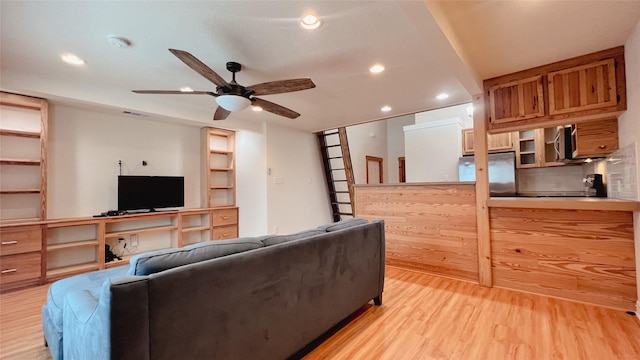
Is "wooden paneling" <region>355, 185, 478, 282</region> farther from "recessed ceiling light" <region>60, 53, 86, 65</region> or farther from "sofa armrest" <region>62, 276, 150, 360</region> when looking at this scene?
"recessed ceiling light" <region>60, 53, 86, 65</region>

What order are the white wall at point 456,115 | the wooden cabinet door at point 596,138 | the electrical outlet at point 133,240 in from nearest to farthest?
the wooden cabinet door at point 596,138, the electrical outlet at point 133,240, the white wall at point 456,115

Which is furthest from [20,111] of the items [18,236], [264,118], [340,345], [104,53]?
[340,345]

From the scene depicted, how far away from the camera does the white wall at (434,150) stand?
233 inches

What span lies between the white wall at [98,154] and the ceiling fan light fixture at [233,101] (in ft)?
8.83

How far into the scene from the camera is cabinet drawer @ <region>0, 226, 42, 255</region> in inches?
116

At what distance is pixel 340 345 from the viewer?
1898mm

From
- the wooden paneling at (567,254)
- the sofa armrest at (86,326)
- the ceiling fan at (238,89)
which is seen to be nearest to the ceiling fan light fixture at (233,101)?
the ceiling fan at (238,89)

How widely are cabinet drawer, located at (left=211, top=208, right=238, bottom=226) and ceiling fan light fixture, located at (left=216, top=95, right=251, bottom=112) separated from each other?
9.14 ft

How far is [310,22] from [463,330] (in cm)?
262

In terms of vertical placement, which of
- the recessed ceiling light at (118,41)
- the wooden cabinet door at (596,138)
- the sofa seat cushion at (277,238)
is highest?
the recessed ceiling light at (118,41)

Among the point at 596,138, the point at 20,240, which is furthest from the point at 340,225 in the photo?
the point at 20,240

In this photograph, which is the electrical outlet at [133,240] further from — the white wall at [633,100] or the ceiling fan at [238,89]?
the white wall at [633,100]

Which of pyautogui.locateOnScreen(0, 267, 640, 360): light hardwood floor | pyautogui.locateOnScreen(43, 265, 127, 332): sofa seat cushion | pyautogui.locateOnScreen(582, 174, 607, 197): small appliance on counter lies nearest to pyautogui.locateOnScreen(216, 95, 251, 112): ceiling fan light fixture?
pyautogui.locateOnScreen(43, 265, 127, 332): sofa seat cushion

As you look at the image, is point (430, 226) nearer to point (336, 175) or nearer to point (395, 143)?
point (336, 175)
